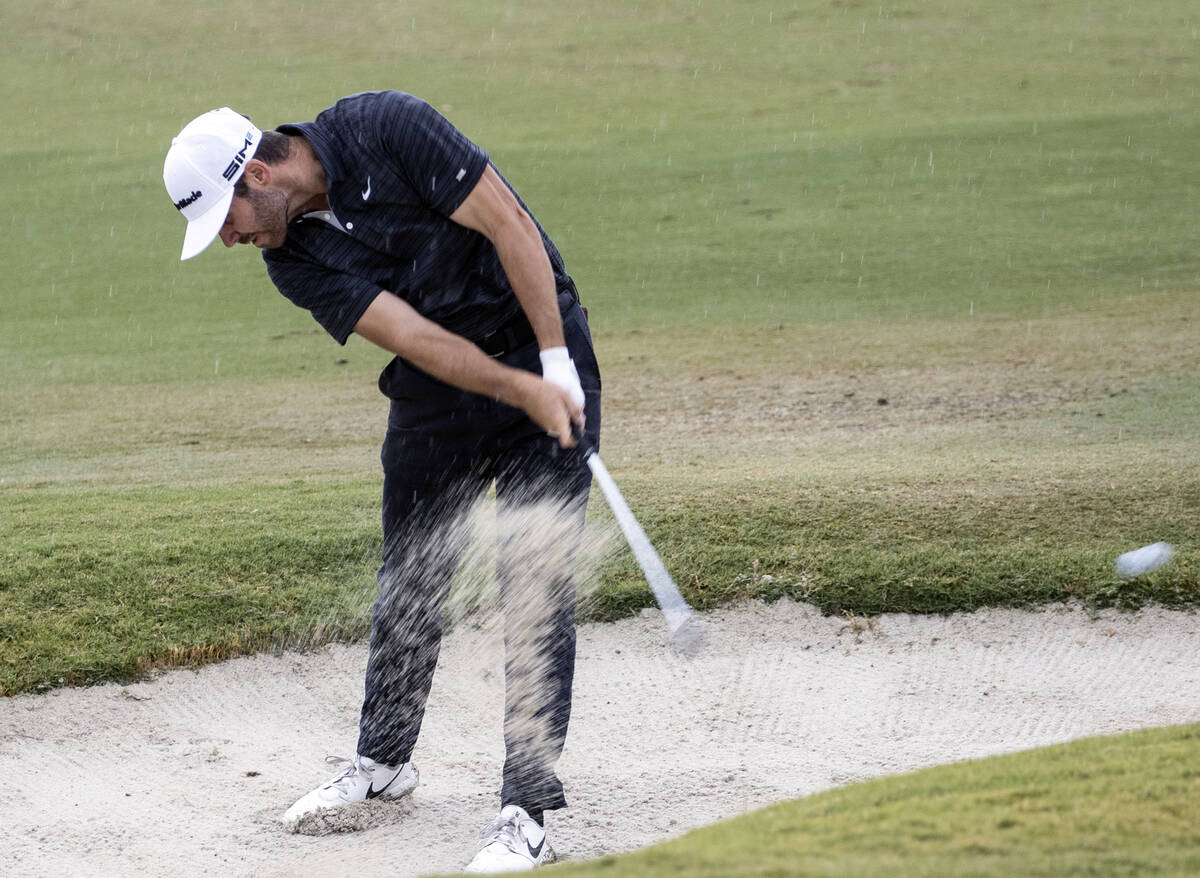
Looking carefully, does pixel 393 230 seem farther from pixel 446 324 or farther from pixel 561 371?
pixel 561 371

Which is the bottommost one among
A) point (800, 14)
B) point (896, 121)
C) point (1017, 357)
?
point (1017, 357)

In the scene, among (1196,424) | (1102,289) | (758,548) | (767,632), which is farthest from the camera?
(1102,289)

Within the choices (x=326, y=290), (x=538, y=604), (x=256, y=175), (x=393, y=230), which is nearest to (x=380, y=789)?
(x=538, y=604)

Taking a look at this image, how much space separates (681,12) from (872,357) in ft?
45.1

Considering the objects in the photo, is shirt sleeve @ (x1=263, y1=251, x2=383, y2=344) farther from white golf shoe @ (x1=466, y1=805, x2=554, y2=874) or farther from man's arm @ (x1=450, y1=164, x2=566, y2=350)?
white golf shoe @ (x1=466, y1=805, x2=554, y2=874)

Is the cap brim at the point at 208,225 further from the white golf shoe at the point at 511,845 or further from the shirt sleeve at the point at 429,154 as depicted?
the white golf shoe at the point at 511,845

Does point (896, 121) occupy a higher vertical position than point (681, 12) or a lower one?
lower

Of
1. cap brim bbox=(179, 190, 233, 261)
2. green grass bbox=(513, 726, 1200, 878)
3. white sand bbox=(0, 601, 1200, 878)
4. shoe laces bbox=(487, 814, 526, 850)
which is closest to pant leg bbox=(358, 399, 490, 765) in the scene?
white sand bbox=(0, 601, 1200, 878)

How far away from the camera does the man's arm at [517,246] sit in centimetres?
283

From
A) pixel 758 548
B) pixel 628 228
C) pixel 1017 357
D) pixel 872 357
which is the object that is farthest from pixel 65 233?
pixel 758 548

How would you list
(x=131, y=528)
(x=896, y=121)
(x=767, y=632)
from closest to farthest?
1. (x=767, y=632)
2. (x=131, y=528)
3. (x=896, y=121)

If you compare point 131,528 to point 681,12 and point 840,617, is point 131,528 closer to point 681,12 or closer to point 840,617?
point 840,617

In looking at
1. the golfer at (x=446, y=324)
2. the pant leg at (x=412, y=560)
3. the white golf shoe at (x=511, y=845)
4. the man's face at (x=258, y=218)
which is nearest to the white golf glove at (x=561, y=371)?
the golfer at (x=446, y=324)

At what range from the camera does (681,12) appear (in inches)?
842
